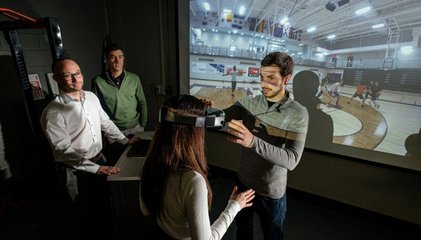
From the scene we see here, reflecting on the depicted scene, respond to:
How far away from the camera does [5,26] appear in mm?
1721

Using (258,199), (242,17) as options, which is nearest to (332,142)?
(258,199)

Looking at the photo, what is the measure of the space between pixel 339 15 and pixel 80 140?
2.17 metres

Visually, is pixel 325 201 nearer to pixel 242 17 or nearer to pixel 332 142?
pixel 332 142

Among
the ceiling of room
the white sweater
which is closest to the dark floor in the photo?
the white sweater

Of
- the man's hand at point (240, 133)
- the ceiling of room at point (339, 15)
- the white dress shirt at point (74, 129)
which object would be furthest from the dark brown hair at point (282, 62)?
the white dress shirt at point (74, 129)

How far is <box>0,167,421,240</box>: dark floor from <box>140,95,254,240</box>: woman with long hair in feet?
4.19

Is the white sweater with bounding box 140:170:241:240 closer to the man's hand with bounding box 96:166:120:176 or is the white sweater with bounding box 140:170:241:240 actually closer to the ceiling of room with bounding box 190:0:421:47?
the man's hand with bounding box 96:166:120:176

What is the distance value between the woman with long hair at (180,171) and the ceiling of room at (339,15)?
152 cm

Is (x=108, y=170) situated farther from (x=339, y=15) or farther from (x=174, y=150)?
(x=339, y=15)

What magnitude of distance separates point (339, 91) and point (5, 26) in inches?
107

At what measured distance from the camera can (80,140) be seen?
5.15 ft

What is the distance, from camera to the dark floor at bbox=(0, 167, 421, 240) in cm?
193

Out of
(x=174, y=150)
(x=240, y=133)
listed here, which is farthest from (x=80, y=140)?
(x=240, y=133)

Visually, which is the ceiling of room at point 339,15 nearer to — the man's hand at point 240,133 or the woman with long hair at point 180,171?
the man's hand at point 240,133
